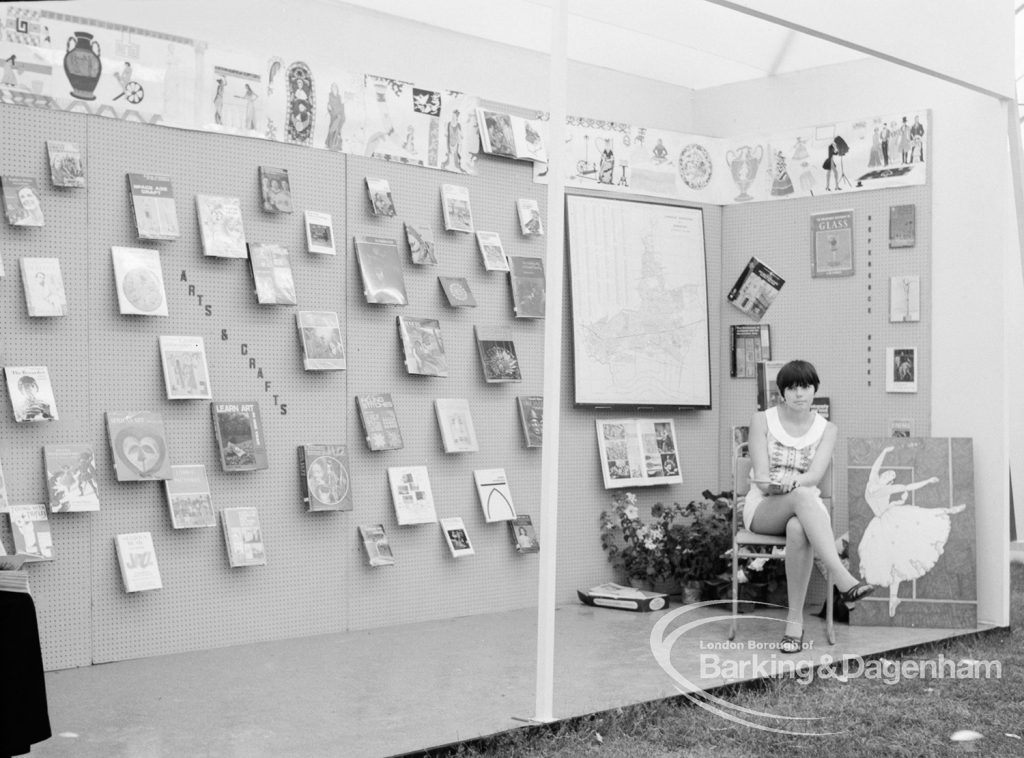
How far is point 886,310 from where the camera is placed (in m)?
5.81

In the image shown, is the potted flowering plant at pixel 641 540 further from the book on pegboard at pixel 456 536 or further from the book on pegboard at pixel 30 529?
the book on pegboard at pixel 30 529

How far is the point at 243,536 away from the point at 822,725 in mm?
2300

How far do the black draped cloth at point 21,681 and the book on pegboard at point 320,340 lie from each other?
2127 mm

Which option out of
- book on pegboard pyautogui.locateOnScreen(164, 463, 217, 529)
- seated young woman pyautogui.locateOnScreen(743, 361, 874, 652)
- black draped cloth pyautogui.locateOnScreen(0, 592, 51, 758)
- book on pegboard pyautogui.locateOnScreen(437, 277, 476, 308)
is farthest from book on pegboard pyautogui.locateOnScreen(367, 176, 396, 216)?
black draped cloth pyautogui.locateOnScreen(0, 592, 51, 758)

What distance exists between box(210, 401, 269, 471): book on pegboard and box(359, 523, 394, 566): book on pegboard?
0.57m

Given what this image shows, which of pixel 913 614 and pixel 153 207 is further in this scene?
pixel 913 614

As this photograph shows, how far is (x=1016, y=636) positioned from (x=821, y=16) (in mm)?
2759

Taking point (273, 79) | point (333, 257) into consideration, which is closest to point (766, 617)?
point (333, 257)

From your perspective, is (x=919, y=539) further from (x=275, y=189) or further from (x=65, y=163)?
(x=65, y=163)

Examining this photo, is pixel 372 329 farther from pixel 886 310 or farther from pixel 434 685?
pixel 886 310

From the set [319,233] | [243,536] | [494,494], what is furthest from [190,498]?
[494,494]

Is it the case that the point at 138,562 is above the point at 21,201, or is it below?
below

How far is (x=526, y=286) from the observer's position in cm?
578

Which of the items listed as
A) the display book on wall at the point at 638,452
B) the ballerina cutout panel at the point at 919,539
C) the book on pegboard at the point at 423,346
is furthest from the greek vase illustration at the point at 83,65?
the ballerina cutout panel at the point at 919,539
